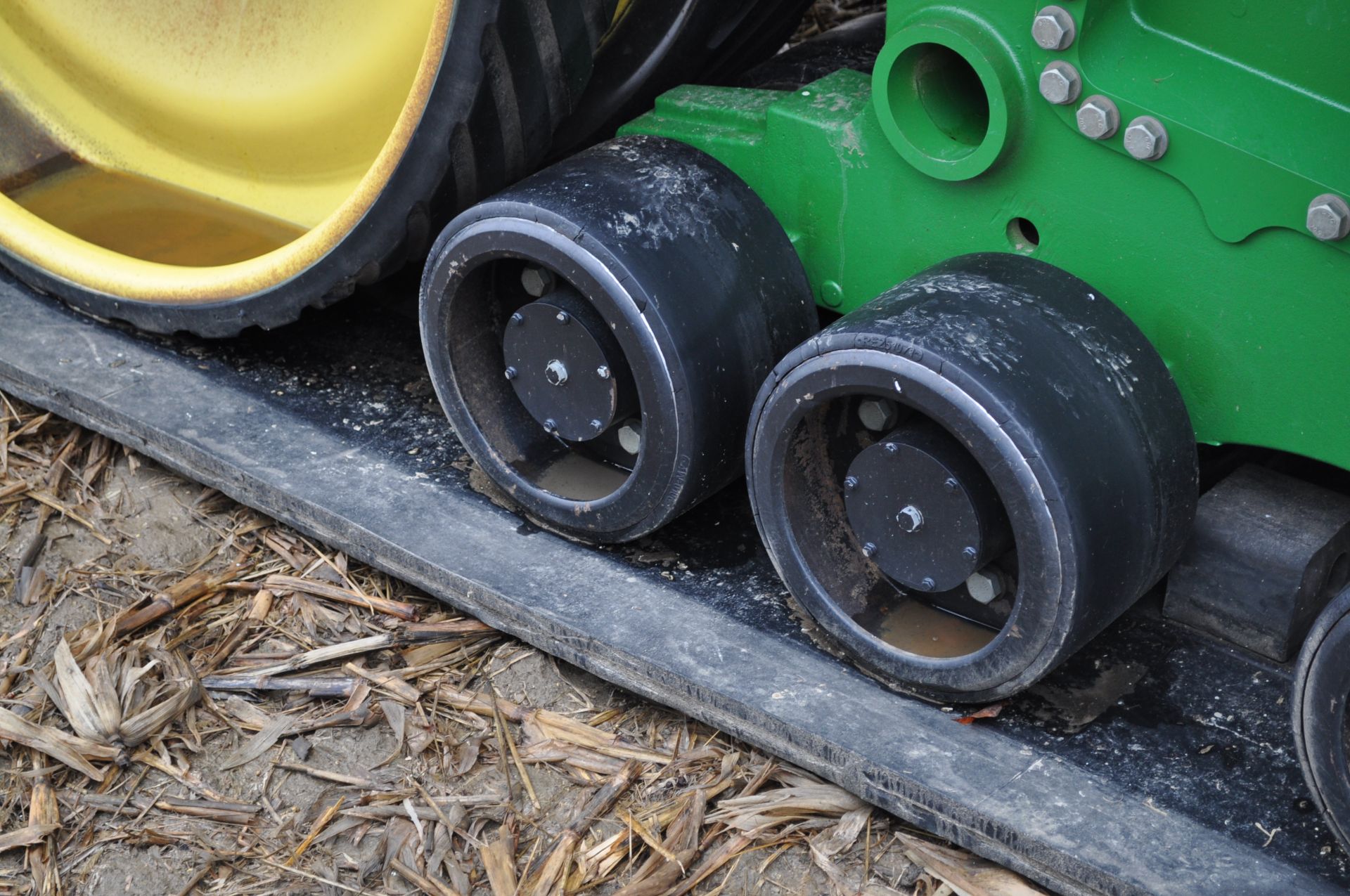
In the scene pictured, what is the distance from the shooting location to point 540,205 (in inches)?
68.9

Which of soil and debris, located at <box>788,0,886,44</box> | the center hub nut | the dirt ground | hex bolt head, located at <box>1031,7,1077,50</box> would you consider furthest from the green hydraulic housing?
soil and debris, located at <box>788,0,886,44</box>

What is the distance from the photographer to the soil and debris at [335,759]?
1611 mm

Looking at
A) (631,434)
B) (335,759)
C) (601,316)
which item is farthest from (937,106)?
(335,759)

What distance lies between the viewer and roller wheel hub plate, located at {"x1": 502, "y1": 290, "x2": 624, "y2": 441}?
180 cm

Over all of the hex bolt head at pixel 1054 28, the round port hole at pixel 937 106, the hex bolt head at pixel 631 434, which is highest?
the hex bolt head at pixel 1054 28

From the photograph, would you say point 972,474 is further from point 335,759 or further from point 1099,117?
point 335,759

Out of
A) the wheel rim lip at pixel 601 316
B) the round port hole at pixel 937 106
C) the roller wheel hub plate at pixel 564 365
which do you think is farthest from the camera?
the roller wheel hub plate at pixel 564 365

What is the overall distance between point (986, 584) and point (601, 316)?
1.78 ft

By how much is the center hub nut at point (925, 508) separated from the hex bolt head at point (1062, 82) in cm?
36

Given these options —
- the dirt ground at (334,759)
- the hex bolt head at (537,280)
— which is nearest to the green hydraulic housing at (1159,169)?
the hex bolt head at (537,280)

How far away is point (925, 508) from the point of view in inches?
61.9

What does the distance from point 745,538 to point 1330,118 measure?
85 centimetres

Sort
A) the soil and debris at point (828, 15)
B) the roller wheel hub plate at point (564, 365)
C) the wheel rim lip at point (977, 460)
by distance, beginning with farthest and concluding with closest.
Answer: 1. the soil and debris at point (828, 15)
2. the roller wheel hub plate at point (564, 365)
3. the wheel rim lip at point (977, 460)

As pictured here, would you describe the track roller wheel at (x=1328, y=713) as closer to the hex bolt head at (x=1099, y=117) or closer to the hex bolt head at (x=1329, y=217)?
the hex bolt head at (x=1329, y=217)
